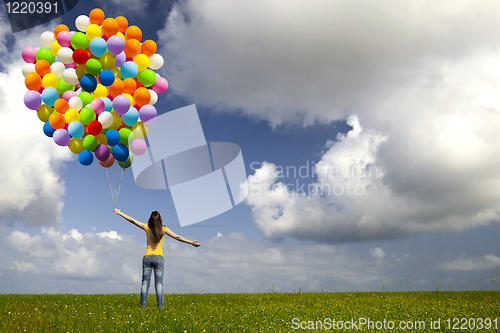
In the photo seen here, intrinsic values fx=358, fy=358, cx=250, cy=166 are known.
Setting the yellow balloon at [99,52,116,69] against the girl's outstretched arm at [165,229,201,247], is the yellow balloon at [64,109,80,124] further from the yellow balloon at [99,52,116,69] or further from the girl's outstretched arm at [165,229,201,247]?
the girl's outstretched arm at [165,229,201,247]

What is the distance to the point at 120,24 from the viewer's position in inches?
424

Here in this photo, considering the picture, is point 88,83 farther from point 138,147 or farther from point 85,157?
point 138,147

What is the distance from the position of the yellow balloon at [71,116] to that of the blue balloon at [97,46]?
66.4 inches

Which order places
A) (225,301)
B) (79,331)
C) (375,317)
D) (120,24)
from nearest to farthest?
1. (79,331)
2. (375,317)
3. (120,24)
4. (225,301)

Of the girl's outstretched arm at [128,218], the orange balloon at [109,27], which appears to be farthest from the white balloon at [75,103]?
the girl's outstretched arm at [128,218]

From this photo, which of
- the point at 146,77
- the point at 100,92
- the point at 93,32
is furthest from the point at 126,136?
the point at 93,32

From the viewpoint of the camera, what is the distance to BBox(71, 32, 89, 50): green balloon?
9.98 m

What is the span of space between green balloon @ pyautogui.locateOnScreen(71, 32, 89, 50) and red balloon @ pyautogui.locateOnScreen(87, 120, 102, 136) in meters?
2.21

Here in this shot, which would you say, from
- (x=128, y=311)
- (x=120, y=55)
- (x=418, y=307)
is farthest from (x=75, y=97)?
(x=418, y=307)

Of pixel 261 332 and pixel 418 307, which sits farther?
pixel 418 307

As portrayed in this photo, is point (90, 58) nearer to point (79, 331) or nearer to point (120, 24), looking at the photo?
point (120, 24)

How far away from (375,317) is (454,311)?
236cm

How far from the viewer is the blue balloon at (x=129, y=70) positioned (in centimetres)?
1012

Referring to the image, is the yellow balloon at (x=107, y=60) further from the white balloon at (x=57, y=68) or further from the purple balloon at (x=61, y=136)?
the purple balloon at (x=61, y=136)
